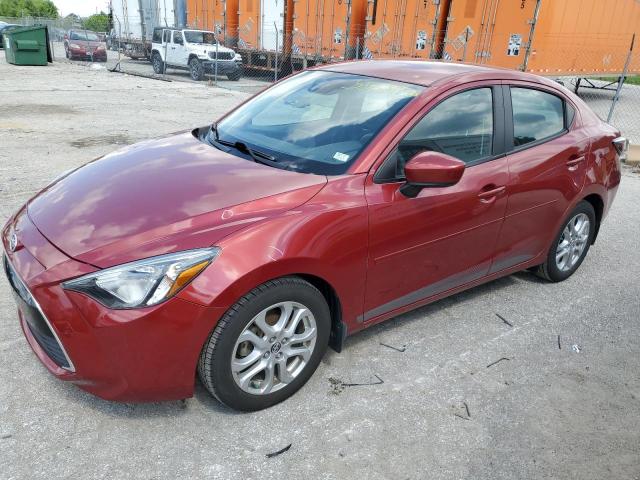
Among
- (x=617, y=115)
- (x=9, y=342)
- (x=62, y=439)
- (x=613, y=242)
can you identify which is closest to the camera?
(x=62, y=439)

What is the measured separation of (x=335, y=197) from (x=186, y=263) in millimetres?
832

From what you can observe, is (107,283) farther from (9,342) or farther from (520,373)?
(520,373)

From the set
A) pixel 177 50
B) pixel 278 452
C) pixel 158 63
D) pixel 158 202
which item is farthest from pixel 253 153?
pixel 158 63

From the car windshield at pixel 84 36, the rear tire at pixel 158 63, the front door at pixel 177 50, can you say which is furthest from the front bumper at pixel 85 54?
the front door at pixel 177 50

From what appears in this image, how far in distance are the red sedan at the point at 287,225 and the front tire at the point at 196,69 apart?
55.2 feet

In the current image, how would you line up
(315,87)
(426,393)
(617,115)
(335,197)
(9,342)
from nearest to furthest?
(335,197)
(426,393)
(9,342)
(315,87)
(617,115)

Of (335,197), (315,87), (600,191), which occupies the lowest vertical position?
(600,191)

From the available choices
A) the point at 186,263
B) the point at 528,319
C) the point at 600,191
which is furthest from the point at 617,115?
the point at 186,263

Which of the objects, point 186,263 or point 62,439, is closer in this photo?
point 186,263

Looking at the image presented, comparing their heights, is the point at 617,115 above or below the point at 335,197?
below

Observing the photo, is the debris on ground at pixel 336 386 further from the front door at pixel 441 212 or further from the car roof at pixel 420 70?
the car roof at pixel 420 70

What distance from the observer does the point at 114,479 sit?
222 centimetres

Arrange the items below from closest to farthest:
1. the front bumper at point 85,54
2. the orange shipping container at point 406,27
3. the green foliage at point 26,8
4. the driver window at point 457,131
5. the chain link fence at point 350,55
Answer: the driver window at point 457,131, the chain link fence at point 350,55, the orange shipping container at point 406,27, the front bumper at point 85,54, the green foliage at point 26,8

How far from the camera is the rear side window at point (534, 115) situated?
356cm
